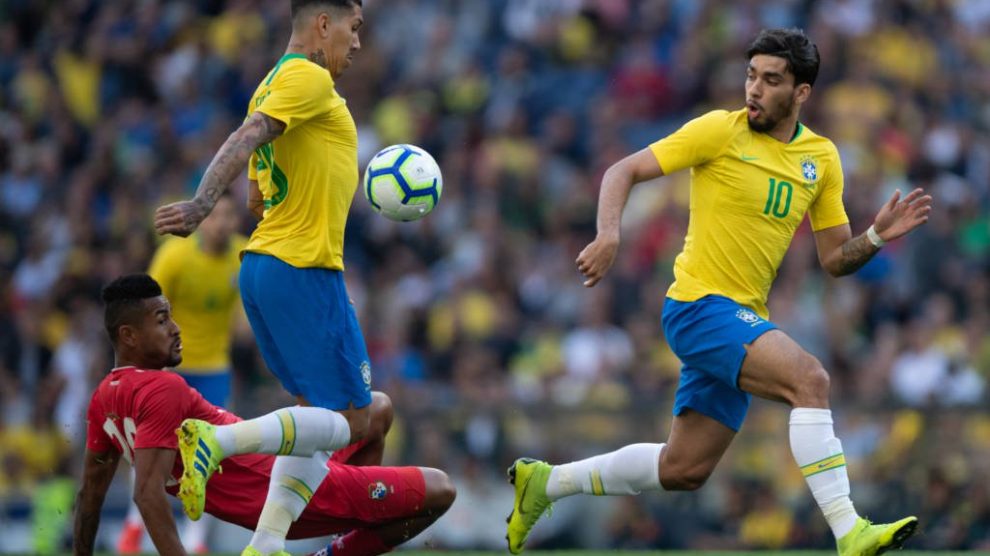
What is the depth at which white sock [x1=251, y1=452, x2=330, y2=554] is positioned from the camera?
283 inches

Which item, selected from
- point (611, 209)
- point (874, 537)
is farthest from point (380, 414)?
point (874, 537)

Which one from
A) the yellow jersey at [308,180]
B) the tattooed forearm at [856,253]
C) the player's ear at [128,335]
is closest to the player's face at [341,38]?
the yellow jersey at [308,180]

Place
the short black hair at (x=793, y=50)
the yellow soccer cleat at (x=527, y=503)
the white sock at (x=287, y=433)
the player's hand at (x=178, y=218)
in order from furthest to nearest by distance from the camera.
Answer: the yellow soccer cleat at (x=527, y=503), the short black hair at (x=793, y=50), the white sock at (x=287, y=433), the player's hand at (x=178, y=218)

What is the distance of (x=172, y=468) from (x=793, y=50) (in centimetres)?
342

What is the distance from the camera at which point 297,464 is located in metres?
7.20

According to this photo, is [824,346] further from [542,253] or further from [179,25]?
[179,25]

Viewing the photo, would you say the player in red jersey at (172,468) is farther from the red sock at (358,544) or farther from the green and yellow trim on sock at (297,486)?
the green and yellow trim on sock at (297,486)

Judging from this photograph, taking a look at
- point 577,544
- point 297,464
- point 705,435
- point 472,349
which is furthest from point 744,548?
point 297,464

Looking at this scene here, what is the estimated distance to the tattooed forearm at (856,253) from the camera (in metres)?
7.85

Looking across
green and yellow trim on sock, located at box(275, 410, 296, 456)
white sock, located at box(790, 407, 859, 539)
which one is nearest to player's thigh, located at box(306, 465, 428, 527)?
green and yellow trim on sock, located at box(275, 410, 296, 456)

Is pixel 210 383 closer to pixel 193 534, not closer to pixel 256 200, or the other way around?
pixel 193 534

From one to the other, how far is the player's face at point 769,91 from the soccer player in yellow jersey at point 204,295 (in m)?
3.96

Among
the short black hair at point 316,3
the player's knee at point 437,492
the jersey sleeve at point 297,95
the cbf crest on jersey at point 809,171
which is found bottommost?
the player's knee at point 437,492

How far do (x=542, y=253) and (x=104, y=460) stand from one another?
28.2 ft
